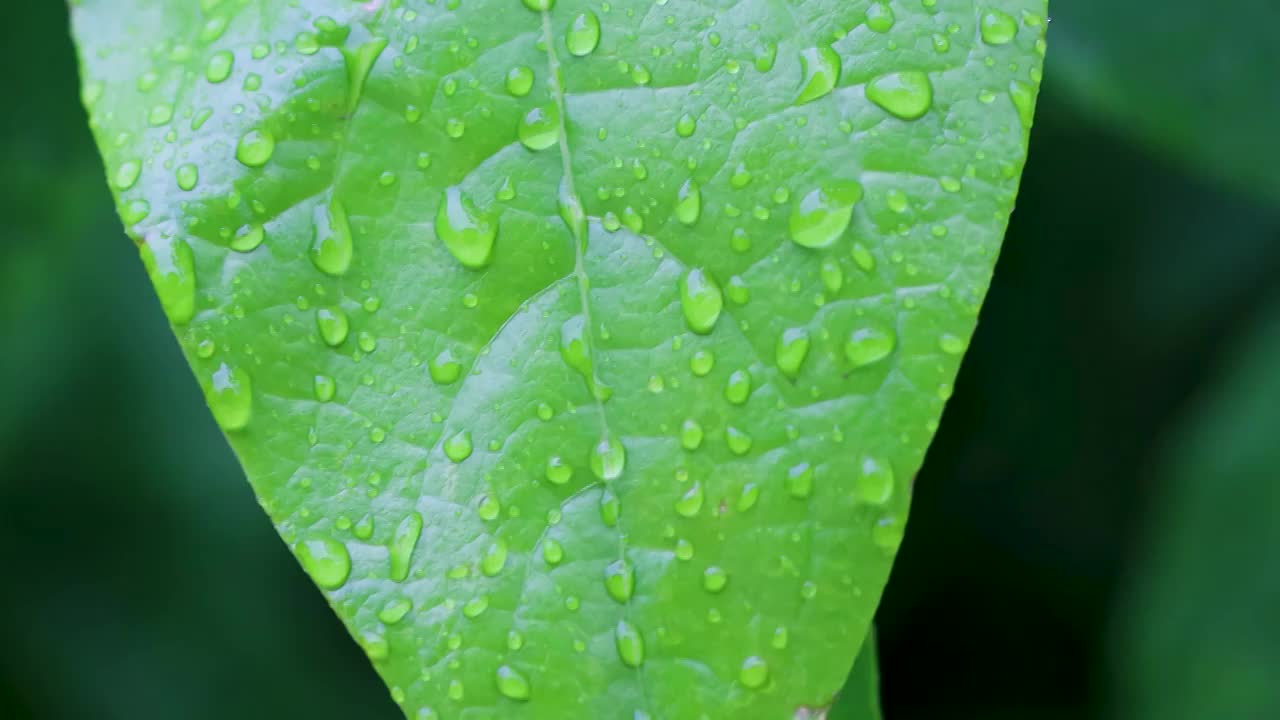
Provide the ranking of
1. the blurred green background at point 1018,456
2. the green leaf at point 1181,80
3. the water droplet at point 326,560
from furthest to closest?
the blurred green background at point 1018,456 < the green leaf at point 1181,80 < the water droplet at point 326,560

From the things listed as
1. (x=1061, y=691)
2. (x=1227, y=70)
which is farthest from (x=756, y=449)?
(x=1061, y=691)

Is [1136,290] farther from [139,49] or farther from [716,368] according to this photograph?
[139,49]

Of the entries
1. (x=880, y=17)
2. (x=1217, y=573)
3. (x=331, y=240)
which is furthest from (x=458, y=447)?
(x=1217, y=573)

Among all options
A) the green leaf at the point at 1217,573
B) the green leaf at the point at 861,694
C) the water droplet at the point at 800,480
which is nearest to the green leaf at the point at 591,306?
the water droplet at the point at 800,480

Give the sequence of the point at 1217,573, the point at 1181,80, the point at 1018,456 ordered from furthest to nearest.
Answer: the point at 1018,456 < the point at 1217,573 < the point at 1181,80

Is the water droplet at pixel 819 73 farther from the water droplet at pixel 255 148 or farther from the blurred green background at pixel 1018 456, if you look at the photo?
the blurred green background at pixel 1018 456

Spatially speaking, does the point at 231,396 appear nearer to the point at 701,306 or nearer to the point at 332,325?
the point at 332,325
